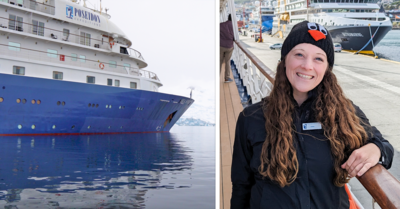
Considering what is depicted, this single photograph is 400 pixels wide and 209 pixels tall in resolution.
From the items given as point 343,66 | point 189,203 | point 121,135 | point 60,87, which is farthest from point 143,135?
point 343,66

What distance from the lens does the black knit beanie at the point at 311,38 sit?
68 cm

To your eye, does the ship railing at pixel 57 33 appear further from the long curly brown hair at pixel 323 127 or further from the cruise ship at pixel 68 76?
the long curly brown hair at pixel 323 127

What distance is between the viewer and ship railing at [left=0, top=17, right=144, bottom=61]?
1240 centimetres

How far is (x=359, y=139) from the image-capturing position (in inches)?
25.2

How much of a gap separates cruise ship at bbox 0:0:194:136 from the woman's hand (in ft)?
39.6

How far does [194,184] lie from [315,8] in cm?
509

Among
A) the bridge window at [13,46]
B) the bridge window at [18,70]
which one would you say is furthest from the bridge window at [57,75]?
the bridge window at [13,46]

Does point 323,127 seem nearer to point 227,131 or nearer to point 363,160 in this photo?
point 363,160

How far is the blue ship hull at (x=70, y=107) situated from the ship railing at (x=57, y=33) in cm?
264

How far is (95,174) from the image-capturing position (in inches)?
345

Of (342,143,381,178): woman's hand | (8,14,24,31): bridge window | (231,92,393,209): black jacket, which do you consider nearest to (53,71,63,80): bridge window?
(8,14,24,31): bridge window

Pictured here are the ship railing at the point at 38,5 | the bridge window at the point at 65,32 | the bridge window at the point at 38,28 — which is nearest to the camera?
the bridge window at the point at 38,28

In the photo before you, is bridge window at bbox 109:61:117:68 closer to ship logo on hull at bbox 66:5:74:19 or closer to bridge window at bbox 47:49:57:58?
bridge window at bbox 47:49:57:58

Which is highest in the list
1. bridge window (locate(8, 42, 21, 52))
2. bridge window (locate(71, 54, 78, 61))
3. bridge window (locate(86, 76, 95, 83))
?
bridge window (locate(8, 42, 21, 52))
